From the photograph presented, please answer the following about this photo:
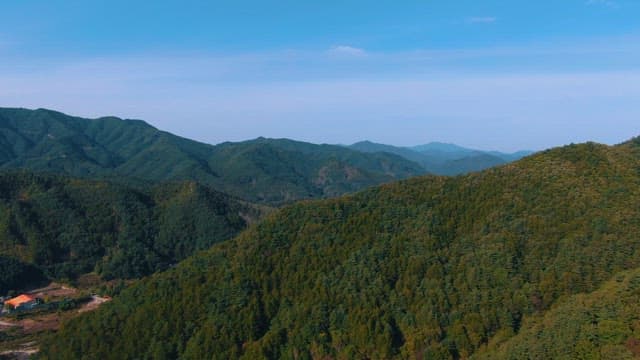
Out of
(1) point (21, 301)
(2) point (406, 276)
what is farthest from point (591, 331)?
(1) point (21, 301)

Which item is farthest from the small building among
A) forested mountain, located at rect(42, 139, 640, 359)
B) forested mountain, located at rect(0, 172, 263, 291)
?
forested mountain, located at rect(42, 139, 640, 359)

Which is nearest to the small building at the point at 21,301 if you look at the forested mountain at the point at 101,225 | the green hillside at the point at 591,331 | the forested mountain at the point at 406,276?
the forested mountain at the point at 101,225

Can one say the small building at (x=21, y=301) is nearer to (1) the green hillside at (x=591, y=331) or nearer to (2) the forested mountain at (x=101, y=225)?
(2) the forested mountain at (x=101, y=225)

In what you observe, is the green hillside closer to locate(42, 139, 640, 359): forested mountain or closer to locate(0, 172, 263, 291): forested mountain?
locate(42, 139, 640, 359): forested mountain

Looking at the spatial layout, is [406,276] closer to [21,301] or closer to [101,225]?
[21,301]

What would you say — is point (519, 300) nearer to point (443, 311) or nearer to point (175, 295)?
point (443, 311)
